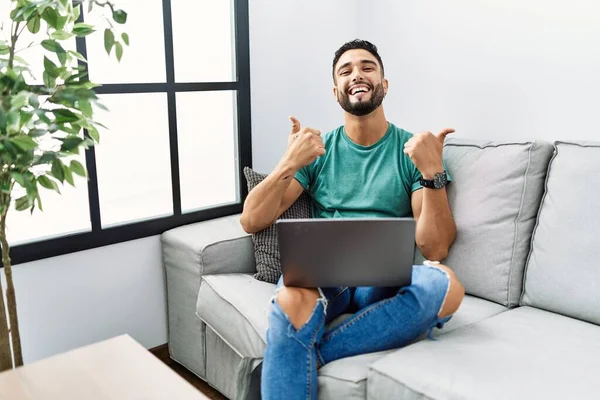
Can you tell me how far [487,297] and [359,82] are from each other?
78 cm

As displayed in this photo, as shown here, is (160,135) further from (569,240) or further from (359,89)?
(569,240)

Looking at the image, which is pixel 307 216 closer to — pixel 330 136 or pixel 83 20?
pixel 330 136

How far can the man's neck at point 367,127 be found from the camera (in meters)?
1.83

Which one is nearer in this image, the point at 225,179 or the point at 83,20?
the point at 83,20

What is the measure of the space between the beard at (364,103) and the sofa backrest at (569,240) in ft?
1.86

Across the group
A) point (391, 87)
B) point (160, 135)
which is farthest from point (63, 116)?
point (391, 87)

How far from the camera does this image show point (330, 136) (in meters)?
1.92

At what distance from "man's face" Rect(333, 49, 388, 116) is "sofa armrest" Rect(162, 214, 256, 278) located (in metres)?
0.58

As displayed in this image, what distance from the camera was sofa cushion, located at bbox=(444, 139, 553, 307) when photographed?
1.69 meters

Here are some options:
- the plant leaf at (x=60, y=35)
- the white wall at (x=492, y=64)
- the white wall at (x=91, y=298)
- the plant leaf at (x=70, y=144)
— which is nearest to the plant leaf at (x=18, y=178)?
the plant leaf at (x=70, y=144)

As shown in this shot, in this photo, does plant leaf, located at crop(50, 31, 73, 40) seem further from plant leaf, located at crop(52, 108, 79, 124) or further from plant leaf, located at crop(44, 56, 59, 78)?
plant leaf, located at crop(52, 108, 79, 124)

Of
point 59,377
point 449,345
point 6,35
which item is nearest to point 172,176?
point 6,35

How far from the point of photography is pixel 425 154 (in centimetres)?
169

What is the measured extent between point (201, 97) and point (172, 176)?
0.36 m
